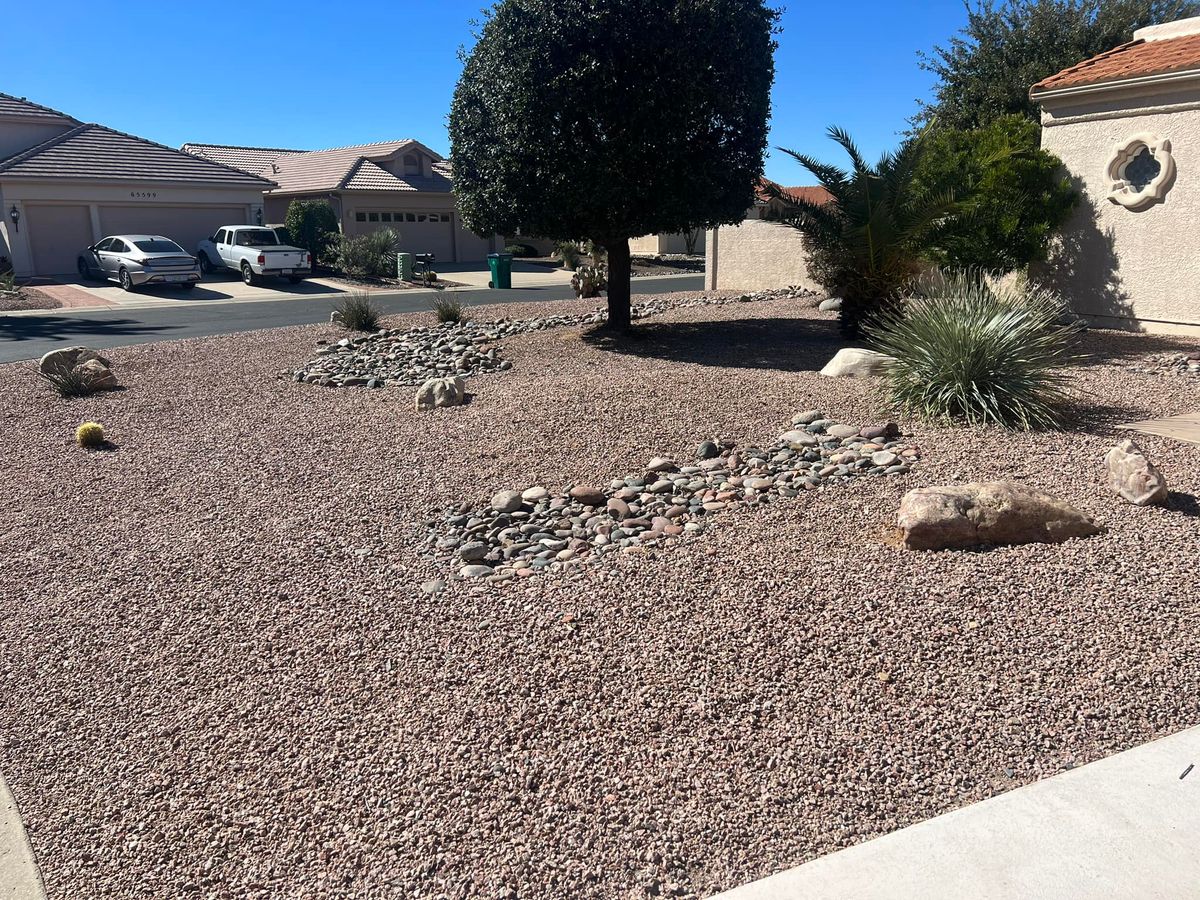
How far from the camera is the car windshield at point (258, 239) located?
29984 mm

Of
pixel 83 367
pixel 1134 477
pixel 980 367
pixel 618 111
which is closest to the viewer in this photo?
pixel 1134 477

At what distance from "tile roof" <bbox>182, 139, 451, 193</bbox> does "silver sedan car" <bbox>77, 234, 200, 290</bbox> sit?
32.1ft

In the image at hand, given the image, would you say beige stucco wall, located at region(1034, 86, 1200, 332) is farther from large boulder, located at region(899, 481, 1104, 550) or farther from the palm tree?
large boulder, located at region(899, 481, 1104, 550)

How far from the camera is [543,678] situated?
4430 mm

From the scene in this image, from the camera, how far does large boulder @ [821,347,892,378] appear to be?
32.8 ft

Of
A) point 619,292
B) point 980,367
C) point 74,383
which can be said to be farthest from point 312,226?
point 980,367

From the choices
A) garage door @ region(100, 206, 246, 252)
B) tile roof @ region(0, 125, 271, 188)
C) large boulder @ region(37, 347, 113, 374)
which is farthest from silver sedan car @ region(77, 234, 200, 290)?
large boulder @ region(37, 347, 113, 374)

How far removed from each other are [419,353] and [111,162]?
24.6 m

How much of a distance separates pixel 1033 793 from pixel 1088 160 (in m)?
13.3

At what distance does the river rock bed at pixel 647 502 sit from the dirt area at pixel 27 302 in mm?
20614

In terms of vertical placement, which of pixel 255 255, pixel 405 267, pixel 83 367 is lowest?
pixel 83 367

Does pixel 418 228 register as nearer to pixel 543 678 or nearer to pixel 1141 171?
pixel 1141 171

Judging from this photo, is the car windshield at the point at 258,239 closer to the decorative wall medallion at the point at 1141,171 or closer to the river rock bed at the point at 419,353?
the river rock bed at the point at 419,353

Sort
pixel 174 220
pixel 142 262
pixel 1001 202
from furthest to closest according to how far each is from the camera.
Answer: pixel 174 220 < pixel 142 262 < pixel 1001 202
